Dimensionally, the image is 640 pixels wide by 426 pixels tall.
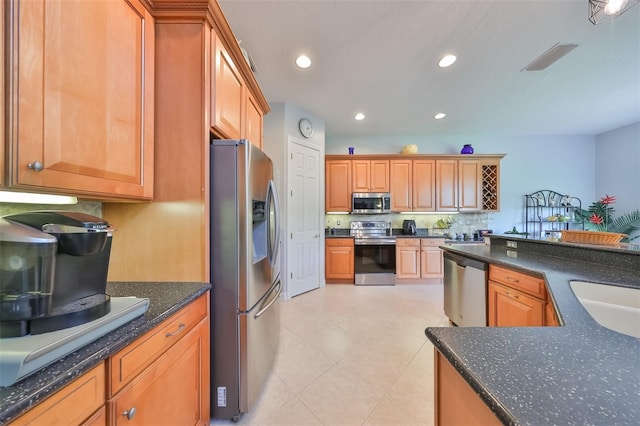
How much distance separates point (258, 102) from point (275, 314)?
6.19 ft

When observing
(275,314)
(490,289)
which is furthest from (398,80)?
(275,314)

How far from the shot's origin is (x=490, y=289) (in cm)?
194

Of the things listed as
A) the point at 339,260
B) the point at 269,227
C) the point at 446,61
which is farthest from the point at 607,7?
the point at 339,260

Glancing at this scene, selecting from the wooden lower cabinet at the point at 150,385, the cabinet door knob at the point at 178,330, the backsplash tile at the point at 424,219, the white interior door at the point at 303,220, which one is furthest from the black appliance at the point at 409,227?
the cabinet door knob at the point at 178,330

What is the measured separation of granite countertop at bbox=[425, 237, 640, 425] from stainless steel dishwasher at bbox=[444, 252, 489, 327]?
111cm

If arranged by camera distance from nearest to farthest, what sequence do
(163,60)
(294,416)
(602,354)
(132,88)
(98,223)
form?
(602,354)
(98,223)
(132,88)
(163,60)
(294,416)

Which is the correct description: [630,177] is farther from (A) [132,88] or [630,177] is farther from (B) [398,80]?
(A) [132,88]

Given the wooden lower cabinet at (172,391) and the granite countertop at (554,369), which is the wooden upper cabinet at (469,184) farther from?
the wooden lower cabinet at (172,391)

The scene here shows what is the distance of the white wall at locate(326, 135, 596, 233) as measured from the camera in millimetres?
4684

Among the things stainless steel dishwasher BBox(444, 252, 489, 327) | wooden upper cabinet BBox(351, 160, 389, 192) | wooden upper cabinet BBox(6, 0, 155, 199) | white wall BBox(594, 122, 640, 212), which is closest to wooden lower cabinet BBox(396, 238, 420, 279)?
wooden upper cabinet BBox(351, 160, 389, 192)

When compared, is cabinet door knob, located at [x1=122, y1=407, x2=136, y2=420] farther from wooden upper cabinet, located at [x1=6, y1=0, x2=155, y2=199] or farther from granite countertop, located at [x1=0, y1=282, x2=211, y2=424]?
wooden upper cabinet, located at [x1=6, y1=0, x2=155, y2=199]

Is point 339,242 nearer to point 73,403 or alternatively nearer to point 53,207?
point 53,207

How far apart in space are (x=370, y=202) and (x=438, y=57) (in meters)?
2.42

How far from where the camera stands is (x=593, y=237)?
2.02 metres
